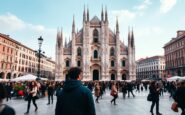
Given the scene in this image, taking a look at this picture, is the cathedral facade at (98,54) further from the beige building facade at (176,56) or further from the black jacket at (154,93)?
the black jacket at (154,93)

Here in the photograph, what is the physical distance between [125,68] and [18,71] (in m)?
29.3

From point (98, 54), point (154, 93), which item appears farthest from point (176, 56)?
point (154, 93)

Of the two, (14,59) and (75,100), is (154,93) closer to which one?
(75,100)

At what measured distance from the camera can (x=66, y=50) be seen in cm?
5769

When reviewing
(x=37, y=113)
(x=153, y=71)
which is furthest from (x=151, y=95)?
(x=153, y=71)

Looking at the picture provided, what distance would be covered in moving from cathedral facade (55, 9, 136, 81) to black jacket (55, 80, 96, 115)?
171 ft

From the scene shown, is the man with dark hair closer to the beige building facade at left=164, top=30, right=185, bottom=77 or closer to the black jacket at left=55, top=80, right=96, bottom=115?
the black jacket at left=55, top=80, right=96, bottom=115

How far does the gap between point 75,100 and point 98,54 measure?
54.7 meters

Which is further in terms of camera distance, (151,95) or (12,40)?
(12,40)

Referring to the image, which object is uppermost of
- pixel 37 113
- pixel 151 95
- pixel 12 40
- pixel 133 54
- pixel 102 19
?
pixel 102 19

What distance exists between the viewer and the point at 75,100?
3385 mm

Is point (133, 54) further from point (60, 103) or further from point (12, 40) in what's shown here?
point (60, 103)

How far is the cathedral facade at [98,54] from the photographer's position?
5616 cm

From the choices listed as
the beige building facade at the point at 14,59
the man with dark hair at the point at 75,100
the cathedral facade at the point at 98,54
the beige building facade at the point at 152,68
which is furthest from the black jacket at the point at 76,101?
the beige building facade at the point at 152,68
